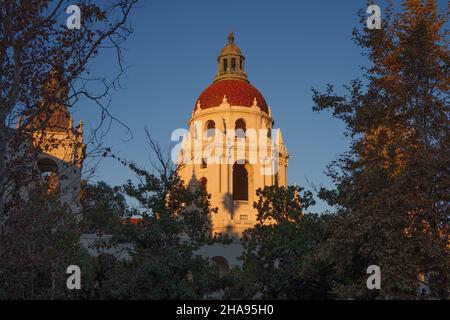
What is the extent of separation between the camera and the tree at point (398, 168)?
14.8m

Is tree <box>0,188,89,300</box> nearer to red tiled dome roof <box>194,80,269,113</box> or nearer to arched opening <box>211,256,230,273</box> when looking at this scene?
arched opening <box>211,256,230,273</box>

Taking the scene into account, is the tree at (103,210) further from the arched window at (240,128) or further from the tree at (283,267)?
the arched window at (240,128)

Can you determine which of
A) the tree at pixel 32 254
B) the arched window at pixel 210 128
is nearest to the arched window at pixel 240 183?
the arched window at pixel 210 128

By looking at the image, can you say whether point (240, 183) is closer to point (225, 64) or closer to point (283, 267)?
point (225, 64)

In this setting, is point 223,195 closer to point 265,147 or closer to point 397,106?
point 265,147

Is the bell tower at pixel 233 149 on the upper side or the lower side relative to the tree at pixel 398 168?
upper

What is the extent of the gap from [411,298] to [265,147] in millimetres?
37612

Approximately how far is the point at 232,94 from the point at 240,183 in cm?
849

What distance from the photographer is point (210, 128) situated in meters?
52.1

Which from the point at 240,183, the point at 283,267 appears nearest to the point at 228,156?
the point at 240,183

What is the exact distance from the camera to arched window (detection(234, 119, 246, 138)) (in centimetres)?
5178

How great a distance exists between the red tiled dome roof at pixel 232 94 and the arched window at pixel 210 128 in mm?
1619
